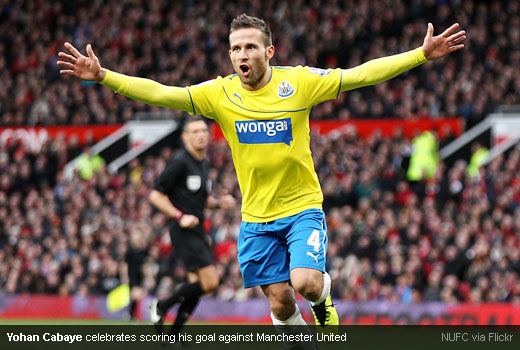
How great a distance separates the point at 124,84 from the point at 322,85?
→ 1615mm

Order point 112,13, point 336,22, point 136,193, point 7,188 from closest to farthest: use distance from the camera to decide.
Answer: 1. point 136,193
2. point 7,188
3. point 336,22
4. point 112,13

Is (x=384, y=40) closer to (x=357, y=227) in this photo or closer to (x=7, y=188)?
(x=357, y=227)

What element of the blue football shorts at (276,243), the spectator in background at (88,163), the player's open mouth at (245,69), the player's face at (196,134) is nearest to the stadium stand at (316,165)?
the spectator in background at (88,163)

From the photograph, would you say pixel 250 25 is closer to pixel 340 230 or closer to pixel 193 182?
pixel 193 182

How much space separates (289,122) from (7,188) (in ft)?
53.6

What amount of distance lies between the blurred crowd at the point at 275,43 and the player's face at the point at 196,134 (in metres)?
11.1

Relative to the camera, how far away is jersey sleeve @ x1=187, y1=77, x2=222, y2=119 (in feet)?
23.3

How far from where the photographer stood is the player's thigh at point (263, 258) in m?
7.12

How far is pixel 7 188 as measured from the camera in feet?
71.8

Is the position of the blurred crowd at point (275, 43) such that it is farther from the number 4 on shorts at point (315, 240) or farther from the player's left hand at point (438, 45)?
the number 4 on shorts at point (315, 240)

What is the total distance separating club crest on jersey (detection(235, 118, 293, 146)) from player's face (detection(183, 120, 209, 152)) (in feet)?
9.56

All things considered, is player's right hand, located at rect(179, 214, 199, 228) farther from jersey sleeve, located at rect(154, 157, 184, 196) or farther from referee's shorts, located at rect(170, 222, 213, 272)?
jersey sleeve, located at rect(154, 157, 184, 196)

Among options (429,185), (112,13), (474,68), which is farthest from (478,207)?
(112,13)

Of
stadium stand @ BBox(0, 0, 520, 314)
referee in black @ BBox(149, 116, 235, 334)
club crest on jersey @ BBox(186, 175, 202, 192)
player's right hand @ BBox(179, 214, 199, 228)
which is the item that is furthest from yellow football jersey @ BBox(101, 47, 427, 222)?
stadium stand @ BBox(0, 0, 520, 314)
